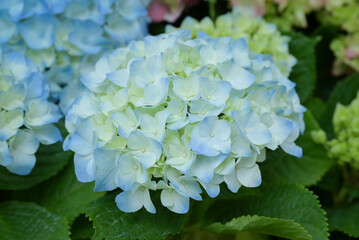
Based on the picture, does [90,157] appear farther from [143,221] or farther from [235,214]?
[235,214]

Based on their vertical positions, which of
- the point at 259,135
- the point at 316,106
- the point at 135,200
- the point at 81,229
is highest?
the point at 259,135

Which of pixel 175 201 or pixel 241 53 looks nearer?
pixel 175 201

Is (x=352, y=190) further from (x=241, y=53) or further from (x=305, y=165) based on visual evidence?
(x=241, y=53)

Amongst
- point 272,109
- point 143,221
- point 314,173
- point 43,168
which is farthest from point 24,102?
point 314,173

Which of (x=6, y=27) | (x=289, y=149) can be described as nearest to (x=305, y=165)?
(x=289, y=149)

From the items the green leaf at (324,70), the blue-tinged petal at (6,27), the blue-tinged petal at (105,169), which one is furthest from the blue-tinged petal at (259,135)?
the green leaf at (324,70)
